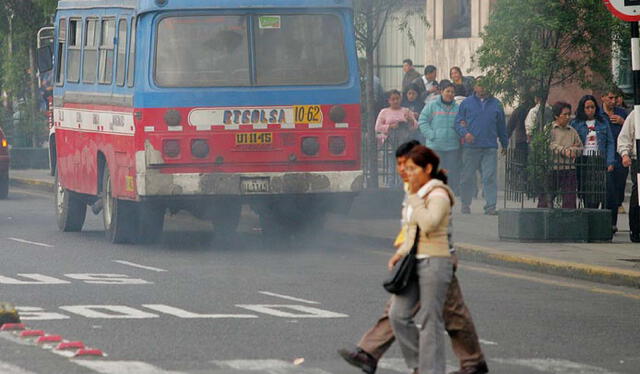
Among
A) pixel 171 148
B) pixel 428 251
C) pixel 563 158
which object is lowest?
pixel 428 251

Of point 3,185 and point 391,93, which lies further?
point 3,185

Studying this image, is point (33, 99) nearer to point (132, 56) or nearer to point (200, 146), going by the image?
point (132, 56)

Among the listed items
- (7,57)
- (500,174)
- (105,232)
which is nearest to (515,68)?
(105,232)

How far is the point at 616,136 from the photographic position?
70.2ft

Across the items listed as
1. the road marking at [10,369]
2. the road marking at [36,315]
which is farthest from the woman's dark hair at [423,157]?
the road marking at [36,315]

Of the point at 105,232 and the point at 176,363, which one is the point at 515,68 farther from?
the point at 176,363

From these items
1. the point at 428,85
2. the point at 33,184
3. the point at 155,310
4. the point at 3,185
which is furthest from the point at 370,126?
the point at 155,310

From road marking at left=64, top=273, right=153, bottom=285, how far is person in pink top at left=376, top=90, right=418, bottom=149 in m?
10.9

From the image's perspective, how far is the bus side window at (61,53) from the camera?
2203 cm

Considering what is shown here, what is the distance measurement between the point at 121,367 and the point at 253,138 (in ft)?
28.2

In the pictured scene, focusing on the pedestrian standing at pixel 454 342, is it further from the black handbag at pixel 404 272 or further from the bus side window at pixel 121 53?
the bus side window at pixel 121 53

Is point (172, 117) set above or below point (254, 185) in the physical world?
above

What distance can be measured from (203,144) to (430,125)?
628 cm

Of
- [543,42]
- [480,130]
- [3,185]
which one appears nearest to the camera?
[543,42]
